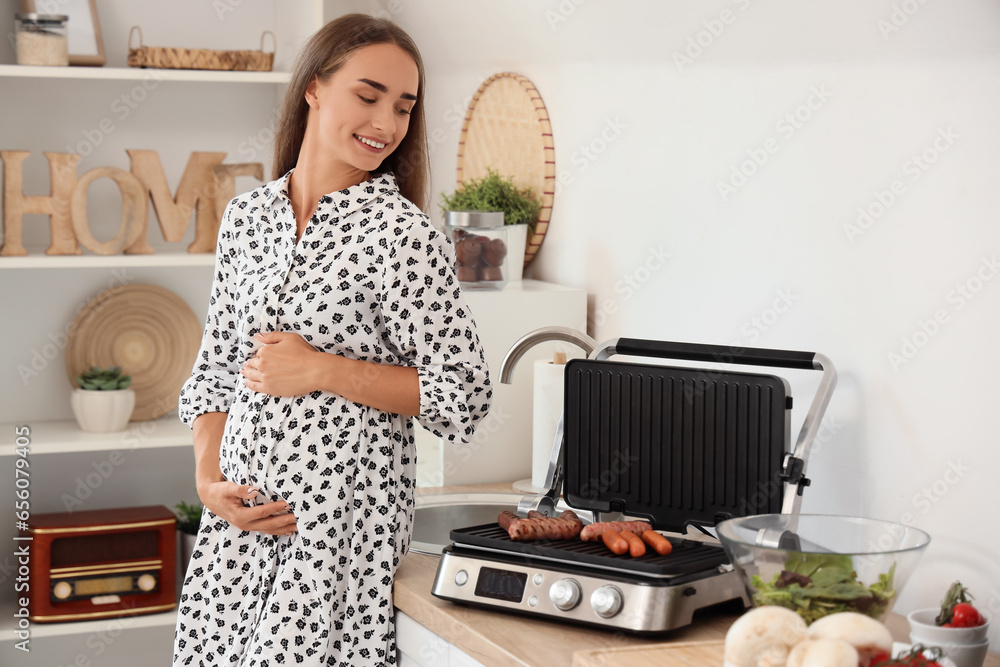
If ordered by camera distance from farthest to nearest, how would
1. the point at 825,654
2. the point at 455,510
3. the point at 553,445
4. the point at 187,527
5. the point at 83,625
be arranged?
1. the point at 187,527
2. the point at 83,625
3. the point at 455,510
4. the point at 553,445
5. the point at 825,654

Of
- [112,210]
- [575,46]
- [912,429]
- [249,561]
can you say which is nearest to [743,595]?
[912,429]

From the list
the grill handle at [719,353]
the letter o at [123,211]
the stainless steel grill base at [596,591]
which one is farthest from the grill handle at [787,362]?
the letter o at [123,211]

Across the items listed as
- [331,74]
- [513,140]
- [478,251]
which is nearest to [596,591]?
[331,74]

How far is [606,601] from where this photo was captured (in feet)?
4.01

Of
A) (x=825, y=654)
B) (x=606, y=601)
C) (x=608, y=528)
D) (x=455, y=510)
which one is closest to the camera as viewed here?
(x=825, y=654)

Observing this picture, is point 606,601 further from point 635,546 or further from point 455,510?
point 455,510

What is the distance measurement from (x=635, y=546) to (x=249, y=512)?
0.53m

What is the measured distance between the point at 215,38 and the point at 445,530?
150cm

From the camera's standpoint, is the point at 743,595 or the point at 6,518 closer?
the point at 743,595

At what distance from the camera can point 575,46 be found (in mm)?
2082

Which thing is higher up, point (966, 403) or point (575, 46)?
point (575, 46)

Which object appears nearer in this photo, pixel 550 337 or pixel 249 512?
pixel 249 512

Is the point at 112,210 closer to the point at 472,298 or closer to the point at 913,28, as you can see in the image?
the point at 472,298

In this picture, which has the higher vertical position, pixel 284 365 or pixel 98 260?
pixel 98 260
